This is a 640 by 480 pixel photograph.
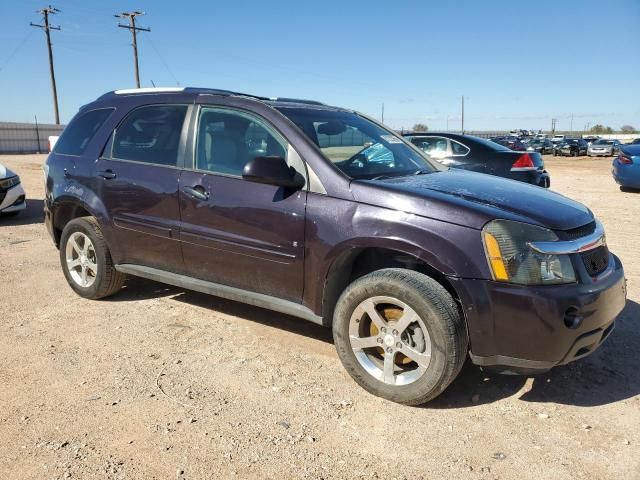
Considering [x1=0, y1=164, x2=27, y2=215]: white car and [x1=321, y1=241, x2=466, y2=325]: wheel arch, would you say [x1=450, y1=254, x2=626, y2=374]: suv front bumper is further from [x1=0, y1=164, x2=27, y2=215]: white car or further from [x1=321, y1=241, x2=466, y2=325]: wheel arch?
[x1=0, y1=164, x2=27, y2=215]: white car

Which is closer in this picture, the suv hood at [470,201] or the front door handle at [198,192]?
the suv hood at [470,201]

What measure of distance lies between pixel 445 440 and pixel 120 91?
399 cm

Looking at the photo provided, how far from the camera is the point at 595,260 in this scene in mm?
3154

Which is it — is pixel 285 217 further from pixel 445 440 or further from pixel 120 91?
pixel 120 91

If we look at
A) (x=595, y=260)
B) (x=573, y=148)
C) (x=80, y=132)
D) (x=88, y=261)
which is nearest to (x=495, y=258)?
(x=595, y=260)

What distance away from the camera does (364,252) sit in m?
3.45

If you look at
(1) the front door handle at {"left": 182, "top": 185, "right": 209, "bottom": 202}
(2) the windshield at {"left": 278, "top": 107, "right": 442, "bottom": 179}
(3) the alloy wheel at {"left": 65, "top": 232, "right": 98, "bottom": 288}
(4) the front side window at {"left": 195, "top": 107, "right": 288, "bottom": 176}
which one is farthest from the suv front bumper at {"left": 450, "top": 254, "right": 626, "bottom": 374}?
(3) the alloy wheel at {"left": 65, "top": 232, "right": 98, "bottom": 288}

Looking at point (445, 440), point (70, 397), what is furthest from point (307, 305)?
point (70, 397)

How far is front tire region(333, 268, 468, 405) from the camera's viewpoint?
2.99m

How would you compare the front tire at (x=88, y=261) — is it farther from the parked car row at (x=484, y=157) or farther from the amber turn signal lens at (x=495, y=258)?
the parked car row at (x=484, y=157)

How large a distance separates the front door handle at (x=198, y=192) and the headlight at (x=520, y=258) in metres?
1.97

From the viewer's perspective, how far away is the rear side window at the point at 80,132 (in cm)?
484

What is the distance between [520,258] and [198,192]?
2.24 meters

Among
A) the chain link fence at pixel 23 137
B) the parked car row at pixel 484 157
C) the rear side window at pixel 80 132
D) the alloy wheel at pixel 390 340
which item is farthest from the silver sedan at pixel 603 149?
the alloy wheel at pixel 390 340
